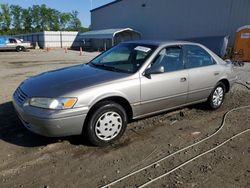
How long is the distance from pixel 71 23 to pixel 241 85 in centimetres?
10073

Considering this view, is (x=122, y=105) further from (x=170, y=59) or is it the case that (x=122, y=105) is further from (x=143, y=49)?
(x=170, y=59)

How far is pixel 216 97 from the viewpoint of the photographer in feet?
19.0

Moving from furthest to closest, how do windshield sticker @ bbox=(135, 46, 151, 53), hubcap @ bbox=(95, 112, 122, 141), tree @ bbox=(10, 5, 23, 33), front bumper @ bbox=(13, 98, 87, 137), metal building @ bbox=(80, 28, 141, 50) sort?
1. tree @ bbox=(10, 5, 23, 33)
2. metal building @ bbox=(80, 28, 141, 50)
3. windshield sticker @ bbox=(135, 46, 151, 53)
4. hubcap @ bbox=(95, 112, 122, 141)
5. front bumper @ bbox=(13, 98, 87, 137)

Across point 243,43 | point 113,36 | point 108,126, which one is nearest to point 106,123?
point 108,126

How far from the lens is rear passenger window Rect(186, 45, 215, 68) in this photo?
16.7ft

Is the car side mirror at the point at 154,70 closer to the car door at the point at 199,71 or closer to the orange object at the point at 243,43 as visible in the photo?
the car door at the point at 199,71

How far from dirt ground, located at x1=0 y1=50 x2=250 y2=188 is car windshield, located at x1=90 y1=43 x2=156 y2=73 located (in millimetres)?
1121

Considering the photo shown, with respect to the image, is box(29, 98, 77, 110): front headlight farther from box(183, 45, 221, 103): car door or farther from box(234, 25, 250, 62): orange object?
box(234, 25, 250, 62): orange object

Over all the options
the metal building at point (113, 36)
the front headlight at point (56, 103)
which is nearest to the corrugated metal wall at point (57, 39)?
the metal building at point (113, 36)

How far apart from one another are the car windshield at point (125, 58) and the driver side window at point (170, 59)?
0.64 feet

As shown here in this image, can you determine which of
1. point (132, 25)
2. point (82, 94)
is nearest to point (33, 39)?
point (132, 25)

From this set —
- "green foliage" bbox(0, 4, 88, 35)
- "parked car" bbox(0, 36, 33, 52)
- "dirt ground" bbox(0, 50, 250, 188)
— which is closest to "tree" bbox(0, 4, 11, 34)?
"green foliage" bbox(0, 4, 88, 35)

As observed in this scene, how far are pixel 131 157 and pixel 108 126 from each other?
0.61 meters

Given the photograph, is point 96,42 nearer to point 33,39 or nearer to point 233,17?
point 33,39
